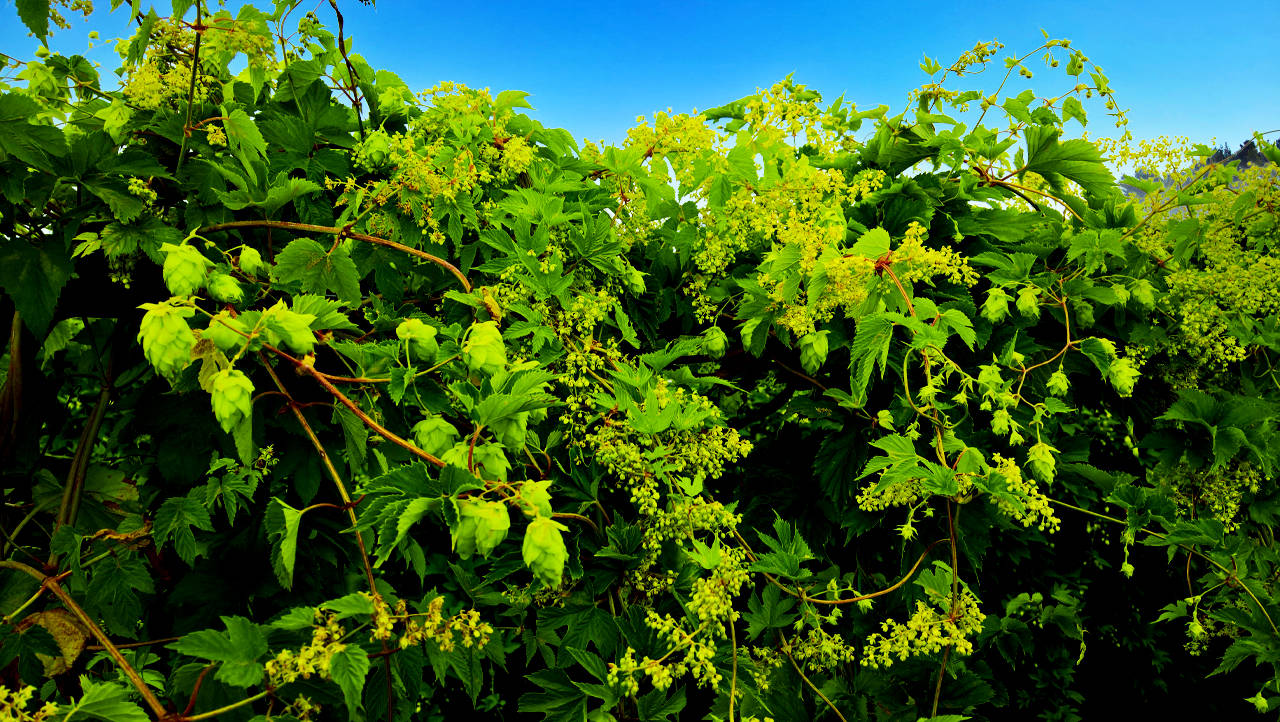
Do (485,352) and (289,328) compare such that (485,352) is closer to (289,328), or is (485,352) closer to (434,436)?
(434,436)

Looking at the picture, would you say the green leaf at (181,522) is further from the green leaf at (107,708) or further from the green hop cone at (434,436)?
the green hop cone at (434,436)

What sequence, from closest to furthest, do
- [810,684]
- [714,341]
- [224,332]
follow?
1. [224,332]
2. [810,684]
3. [714,341]

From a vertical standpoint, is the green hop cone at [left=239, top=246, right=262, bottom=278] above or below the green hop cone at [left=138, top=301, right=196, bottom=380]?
above

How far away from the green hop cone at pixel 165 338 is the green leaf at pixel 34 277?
0.79m

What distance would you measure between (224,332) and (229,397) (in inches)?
6.2

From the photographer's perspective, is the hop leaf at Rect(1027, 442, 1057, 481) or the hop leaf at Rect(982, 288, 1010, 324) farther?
the hop leaf at Rect(982, 288, 1010, 324)

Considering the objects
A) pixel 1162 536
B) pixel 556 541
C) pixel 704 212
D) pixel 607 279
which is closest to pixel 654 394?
pixel 607 279

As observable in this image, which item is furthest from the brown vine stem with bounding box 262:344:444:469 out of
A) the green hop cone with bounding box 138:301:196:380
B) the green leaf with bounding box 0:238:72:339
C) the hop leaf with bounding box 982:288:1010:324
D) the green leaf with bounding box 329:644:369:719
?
the hop leaf with bounding box 982:288:1010:324

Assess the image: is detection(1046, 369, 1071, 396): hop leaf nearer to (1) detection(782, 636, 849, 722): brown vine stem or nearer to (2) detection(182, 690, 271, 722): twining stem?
(1) detection(782, 636, 849, 722): brown vine stem

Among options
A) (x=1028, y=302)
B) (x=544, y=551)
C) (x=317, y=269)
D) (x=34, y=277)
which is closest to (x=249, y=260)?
(x=317, y=269)

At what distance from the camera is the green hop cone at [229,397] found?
3.75 ft

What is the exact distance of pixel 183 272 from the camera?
4.29 ft

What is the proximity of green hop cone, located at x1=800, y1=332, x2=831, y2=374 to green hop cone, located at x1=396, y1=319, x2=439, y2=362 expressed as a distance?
1.13 meters

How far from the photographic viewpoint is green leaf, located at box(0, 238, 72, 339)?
5.51 feet
